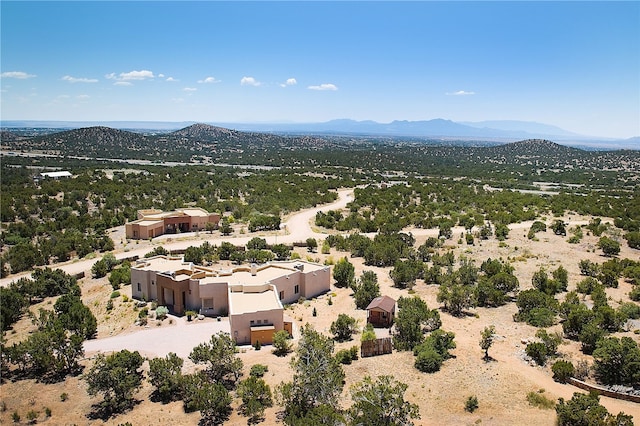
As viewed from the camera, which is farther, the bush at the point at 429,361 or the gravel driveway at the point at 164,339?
the gravel driveway at the point at 164,339

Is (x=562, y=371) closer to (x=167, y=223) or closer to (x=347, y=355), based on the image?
(x=347, y=355)

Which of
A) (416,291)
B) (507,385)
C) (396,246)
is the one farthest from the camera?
(396,246)

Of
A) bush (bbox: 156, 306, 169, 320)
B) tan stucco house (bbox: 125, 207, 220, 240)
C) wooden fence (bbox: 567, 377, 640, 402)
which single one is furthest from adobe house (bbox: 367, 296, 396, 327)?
tan stucco house (bbox: 125, 207, 220, 240)

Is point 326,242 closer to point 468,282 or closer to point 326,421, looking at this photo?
point 468,282

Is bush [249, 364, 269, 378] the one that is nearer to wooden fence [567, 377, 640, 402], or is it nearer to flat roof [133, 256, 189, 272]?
flat roof [133, 256, 189, 272]

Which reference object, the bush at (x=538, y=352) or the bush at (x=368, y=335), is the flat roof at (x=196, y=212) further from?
the bush at (x=538, y=352)

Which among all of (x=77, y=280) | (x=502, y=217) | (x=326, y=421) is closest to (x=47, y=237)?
(x=77, y=280)

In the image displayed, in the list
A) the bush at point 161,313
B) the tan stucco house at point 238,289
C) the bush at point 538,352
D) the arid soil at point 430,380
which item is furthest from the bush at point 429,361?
the bush at point 161,313
